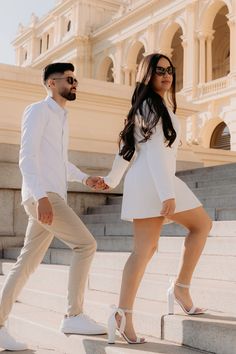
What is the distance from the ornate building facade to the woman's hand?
1570 centimetres

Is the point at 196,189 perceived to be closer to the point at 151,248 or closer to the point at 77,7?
the point at 151,248

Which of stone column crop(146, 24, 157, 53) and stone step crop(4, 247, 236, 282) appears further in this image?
stone column crop(146, 24, 157, 53)

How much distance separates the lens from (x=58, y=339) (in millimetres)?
3275

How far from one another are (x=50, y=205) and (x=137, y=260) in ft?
1.91

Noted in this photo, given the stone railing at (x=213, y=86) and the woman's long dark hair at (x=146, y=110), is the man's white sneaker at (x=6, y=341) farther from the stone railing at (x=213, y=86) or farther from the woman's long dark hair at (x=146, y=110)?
the stone railing at (x=213, y=86)

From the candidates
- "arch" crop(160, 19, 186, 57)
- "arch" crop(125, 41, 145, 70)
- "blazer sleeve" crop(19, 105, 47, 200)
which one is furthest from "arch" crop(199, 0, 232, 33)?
"blazer sleeve" crop(19, 105, 47, 200)

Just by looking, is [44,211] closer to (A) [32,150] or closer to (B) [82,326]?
(A) [32,150]

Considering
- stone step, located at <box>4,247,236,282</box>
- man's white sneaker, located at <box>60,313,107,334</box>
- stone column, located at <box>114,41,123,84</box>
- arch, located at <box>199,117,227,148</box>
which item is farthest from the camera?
stone column, located at <box>114,41,123,84</box>

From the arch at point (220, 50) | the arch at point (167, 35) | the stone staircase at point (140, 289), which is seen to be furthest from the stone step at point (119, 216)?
the arch at point (220, 50)

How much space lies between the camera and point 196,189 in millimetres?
6211

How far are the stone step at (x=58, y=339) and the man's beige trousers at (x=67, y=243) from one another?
0.67 ft

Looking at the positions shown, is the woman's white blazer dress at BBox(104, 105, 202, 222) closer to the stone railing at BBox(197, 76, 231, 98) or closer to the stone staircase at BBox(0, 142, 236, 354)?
the stone staircase at BBox(0, 142, 236, 354)

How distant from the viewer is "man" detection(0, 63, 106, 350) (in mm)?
3018

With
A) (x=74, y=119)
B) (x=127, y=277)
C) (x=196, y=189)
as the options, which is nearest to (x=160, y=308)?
(x=127, y=277)
